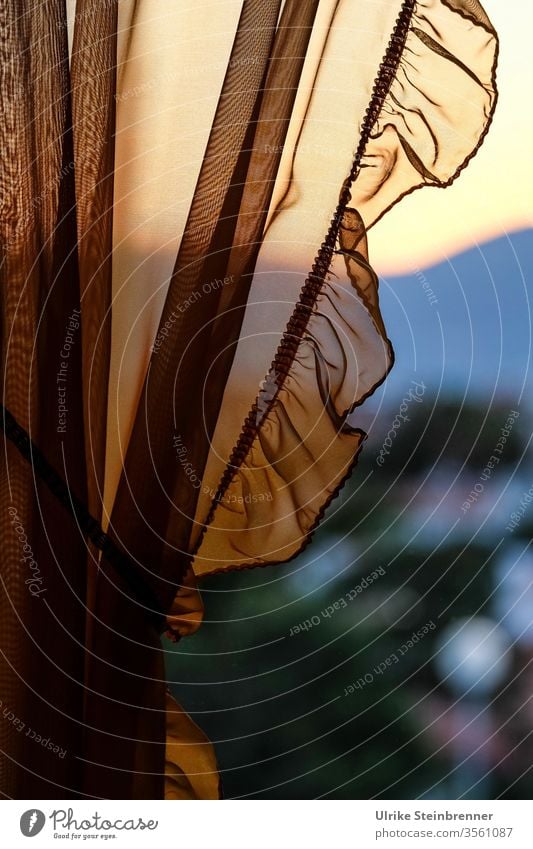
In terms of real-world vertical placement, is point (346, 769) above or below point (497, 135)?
below

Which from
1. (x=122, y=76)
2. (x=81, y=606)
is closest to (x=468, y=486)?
(x=81, y=606)

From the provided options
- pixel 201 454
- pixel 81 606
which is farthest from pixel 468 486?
pixel 81 606

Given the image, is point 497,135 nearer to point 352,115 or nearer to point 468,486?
point 352,115

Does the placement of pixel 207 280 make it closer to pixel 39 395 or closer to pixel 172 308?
pixel 172 308

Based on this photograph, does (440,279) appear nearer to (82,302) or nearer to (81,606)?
(82,302)

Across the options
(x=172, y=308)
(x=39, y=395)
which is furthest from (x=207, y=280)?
(x=39, y=395)

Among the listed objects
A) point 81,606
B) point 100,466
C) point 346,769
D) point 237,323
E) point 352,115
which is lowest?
point 346,769
